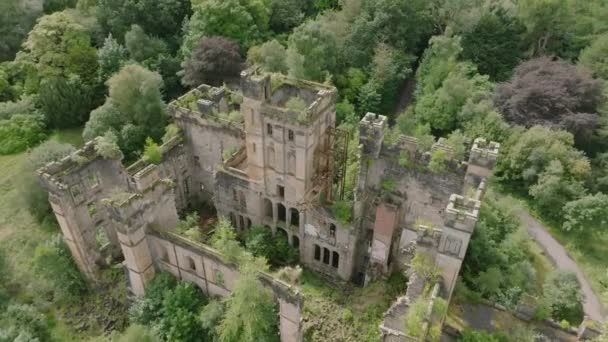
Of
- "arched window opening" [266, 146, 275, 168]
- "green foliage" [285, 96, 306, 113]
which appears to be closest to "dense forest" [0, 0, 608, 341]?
"arched window opening" [266, 146, 275, 168]

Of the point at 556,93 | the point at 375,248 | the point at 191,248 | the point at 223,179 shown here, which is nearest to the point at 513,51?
the point at 556,93

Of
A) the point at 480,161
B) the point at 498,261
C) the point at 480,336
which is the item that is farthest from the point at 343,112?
the point at 480,336

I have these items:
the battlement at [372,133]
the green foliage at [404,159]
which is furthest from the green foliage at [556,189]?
the battlement at [372,133]

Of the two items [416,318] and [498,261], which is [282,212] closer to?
[416,318]

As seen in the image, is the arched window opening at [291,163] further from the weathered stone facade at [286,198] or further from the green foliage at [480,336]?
the green foliage at [480,336]

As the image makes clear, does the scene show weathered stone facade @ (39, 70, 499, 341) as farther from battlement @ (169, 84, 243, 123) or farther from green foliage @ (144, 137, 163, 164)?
green foliage @ (144, 137, 163, 164)

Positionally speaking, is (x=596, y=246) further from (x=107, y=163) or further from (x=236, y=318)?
(x=107, y=163)
